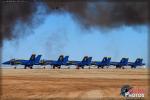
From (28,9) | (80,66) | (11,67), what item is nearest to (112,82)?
(28,9)

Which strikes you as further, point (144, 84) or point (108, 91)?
point (144, 84)

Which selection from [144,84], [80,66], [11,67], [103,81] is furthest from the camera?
[11,67]

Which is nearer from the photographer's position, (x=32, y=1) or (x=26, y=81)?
(x=32, y=1)

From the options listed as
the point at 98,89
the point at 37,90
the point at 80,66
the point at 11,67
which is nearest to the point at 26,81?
the point at 37,90

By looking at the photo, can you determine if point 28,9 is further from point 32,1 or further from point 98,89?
point 98,89

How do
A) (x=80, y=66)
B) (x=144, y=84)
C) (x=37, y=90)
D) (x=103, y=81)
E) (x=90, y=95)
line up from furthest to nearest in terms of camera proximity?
1. (x=80, y=66)
2. (x=103, y=81)
3. (x=144, y=84)
4. (x=37, y=90)
5. (x=90, y=95)

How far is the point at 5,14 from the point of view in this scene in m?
44.6

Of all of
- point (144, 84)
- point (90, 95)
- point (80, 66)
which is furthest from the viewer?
point (80, 66)

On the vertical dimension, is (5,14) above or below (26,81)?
above

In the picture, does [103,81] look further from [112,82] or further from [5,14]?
[5,14]

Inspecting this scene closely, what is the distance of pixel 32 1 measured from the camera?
4294 centimetres

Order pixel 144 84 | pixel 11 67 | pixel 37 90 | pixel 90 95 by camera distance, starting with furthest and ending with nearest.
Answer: pixel 11 67
pixel 144 84
pixel 37 90
pixel 90 95

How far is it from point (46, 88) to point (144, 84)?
11336mm

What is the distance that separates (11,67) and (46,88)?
41.2 metres
